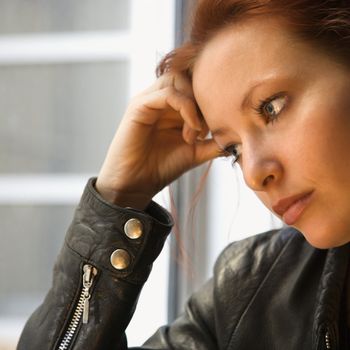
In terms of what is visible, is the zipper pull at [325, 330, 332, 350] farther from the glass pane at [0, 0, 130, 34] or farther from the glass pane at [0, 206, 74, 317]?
the glass pane at [0, 0, 130, 34]

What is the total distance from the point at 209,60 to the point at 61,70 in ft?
2.55

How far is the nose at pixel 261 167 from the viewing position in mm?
1010

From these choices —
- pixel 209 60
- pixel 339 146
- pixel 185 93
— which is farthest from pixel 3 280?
pixel 339 146

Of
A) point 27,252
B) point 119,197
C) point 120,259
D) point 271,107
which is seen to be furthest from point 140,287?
point 27,252

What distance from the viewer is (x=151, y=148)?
1403 millimetres

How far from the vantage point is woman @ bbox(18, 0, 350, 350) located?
1001 mm

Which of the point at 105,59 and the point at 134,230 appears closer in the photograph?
the point at 134,230

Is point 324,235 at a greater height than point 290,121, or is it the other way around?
point 290,121

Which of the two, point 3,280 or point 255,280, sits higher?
point 255,280

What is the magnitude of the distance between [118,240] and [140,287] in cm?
9

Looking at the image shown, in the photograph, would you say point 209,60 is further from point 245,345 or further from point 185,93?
point 245,345

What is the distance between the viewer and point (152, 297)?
1731mm

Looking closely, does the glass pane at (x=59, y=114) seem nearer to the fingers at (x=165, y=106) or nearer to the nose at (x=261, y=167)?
the fingers at (x=165, y=106)

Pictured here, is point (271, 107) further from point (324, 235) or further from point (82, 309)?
point (82, 309)
